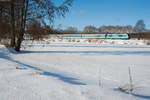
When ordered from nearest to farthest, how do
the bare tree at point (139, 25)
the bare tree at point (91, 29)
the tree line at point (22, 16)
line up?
1. the tree line at point (22, 16)
2. the bare tree at point (139, 25)
3. the bare tree at point (91, 29)

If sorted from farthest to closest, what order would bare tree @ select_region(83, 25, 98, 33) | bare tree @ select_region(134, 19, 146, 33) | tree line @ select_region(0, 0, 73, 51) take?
bare tree @ select_region(83, 25, 98, 33), bare tree @ select_region(134, 19, 146, 33), tree line @ select_region(0, 0, 73, 51)

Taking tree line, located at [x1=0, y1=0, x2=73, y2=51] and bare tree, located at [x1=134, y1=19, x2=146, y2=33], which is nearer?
tree line, located at [x1=0, y1=0, x2=73, y2=51]

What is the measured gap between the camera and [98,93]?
2.25m

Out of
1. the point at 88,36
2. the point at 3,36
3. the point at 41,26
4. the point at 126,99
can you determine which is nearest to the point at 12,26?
the point at 3,36

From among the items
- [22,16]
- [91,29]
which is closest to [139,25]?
[91,29]

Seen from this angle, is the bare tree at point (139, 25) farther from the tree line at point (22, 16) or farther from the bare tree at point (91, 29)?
the tree line at point (22, 16)

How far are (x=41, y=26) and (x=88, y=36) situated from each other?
34863 millimetres

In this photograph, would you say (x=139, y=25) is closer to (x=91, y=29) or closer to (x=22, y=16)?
(x=91, y=29)

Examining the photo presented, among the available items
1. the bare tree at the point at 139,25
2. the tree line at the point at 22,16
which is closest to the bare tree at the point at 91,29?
the bare tree at the point at 139,25

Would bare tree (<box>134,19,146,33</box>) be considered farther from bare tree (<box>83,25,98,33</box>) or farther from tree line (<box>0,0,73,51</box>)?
tree line (<box>0,0,73,51</box>)

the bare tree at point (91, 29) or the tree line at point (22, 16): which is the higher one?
the bare tree at point (91, 29)

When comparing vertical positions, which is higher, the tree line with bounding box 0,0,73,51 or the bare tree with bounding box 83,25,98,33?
the bare tree with bounding box 83,25,98,33

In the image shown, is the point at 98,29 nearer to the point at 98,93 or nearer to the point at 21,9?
the point at 21,9

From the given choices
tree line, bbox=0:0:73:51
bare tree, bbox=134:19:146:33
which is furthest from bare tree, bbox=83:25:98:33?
tree line, bbox=0:0:73:51
